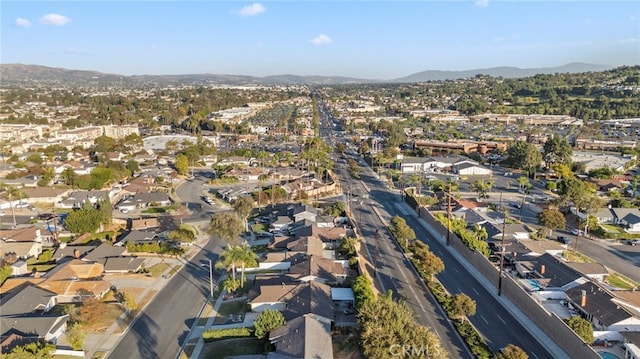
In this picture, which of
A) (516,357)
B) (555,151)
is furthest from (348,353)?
(555,151)

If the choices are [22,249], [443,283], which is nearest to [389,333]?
[443,283]

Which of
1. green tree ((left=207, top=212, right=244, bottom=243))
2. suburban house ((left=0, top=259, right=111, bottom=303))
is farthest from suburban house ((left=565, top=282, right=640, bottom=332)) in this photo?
suburban house ((left=0, top=259, right=111, bottom=303))

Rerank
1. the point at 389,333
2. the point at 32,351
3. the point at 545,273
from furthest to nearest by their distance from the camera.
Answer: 1. the point at 545,273
2. the point at 32,351
3. the point at 389,333

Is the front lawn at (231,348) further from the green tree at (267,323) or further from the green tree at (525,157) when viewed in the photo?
the green tree at (525,157)

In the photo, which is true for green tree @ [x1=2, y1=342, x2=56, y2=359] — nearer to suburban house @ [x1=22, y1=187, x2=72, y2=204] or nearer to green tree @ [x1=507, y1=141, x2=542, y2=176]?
suburban house @ [x1=22, y1=187, x2=72, y2=204]

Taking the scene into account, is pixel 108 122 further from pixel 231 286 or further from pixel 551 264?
pixel 551 264

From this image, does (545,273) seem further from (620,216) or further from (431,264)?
(620,216)
